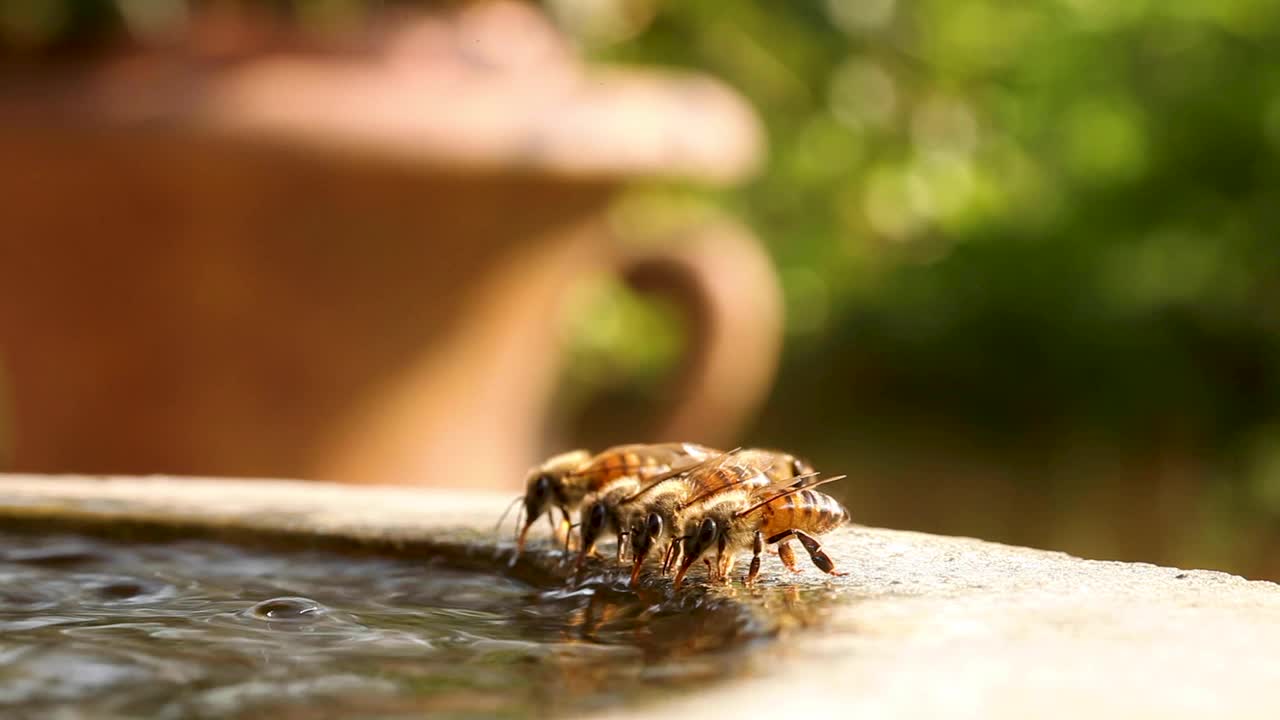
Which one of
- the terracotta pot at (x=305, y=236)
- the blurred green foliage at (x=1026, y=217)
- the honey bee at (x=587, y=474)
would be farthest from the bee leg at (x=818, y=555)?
the blurred green foliage at (x=1026, y=217)

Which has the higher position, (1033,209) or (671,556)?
(1033,209)

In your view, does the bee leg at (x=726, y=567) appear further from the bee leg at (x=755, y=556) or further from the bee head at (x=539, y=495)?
the bee head at (x=539, y=495)

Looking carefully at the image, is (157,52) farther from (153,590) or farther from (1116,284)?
(1116,284)

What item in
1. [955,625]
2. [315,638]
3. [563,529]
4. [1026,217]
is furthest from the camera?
[1026,217]

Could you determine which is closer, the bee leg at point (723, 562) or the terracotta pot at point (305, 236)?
the bee leg at point (723, 562)

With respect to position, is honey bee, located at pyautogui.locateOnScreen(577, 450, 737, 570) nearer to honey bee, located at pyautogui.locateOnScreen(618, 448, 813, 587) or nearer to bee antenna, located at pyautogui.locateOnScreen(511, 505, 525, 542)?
honey bee, located at pyautogui.locateOnScreen(618, 448, 813, 587)

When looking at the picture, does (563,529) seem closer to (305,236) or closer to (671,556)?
(671,556)

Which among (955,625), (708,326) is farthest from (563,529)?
(708,326)

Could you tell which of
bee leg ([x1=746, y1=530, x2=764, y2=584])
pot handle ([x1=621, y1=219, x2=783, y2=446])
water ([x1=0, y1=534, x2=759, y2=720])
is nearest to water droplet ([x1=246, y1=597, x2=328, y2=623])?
water ([x1=0, y1=534, x2=759, y2=720])
